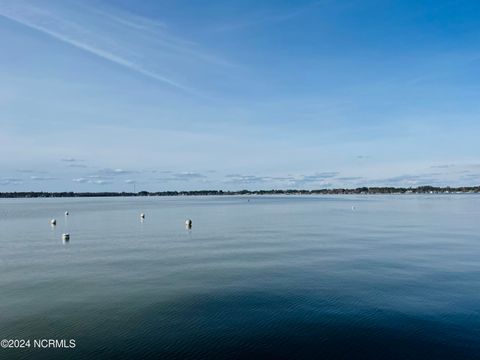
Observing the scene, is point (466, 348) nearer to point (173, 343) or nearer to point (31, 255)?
point (173, 343)

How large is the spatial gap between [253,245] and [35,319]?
23.3 meters

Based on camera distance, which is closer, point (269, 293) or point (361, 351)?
point (361, 351)

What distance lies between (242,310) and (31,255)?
77.3 ft

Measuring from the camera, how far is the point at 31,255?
32594 millimetres

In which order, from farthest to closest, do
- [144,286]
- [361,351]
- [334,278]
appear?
[334,278] → [144,286] → [361,351]

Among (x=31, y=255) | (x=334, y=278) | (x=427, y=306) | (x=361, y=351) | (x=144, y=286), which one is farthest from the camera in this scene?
(x=31, y=255)

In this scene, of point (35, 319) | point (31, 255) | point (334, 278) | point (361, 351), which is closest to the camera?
point (361, 351)

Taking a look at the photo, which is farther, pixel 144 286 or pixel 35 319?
pixel 144 286

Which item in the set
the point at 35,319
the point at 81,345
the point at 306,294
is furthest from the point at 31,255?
the point at 306,294

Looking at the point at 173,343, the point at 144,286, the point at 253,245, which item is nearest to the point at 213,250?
the point at 253,245

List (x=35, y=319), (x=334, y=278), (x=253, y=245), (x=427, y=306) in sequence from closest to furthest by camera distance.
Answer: (x=35, y=319), (x=427, y=306), (x=334, y=278), (x=253, y=245)

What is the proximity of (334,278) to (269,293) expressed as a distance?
16.7 feet

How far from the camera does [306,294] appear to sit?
64.3 ft

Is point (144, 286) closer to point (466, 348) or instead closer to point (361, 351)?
point (361, 351)
